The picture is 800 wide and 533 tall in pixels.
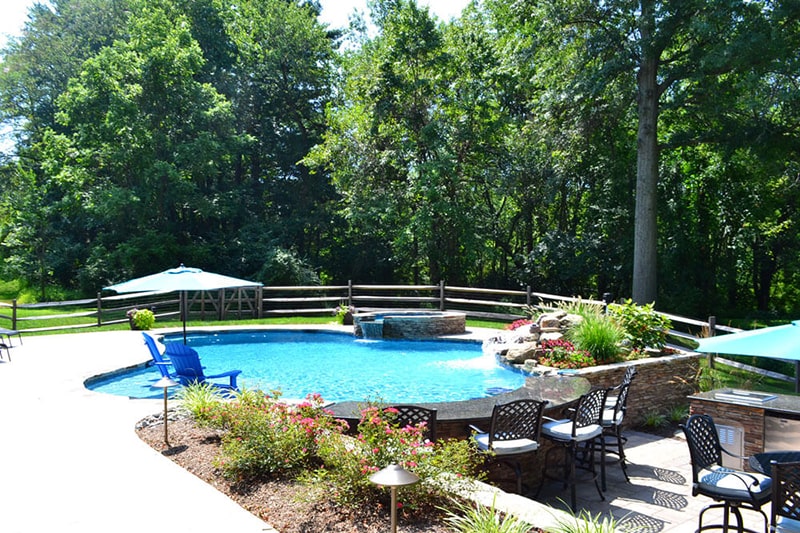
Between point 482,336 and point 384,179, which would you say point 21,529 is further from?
point 384,179

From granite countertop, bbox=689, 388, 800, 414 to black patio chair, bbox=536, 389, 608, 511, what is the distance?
1229 millimetres

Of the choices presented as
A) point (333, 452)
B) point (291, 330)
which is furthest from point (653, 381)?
point (291, 330)

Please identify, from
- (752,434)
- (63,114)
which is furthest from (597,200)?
(63,114)

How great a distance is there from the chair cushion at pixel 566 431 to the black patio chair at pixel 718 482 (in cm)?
112

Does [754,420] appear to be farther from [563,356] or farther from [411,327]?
[411,327]

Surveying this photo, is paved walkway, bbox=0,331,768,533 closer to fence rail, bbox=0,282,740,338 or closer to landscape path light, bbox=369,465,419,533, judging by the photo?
landscape path light, bbox=369,465,419,533

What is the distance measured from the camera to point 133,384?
10211 mm

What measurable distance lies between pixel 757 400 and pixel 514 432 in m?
2.66

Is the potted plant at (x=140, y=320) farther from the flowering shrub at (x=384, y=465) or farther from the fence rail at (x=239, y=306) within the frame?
the flowering shrub at (x=384, y=465)

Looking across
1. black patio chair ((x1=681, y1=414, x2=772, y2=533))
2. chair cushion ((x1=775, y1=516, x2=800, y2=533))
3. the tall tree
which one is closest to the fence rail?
the tall tree

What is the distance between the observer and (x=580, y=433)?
19.2 feet

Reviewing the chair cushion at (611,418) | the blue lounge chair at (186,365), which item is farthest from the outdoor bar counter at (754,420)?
the blue lounge chair at (186,365)

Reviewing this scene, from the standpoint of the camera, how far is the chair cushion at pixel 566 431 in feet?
18.9

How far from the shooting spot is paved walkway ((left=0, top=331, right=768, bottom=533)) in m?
4.14
